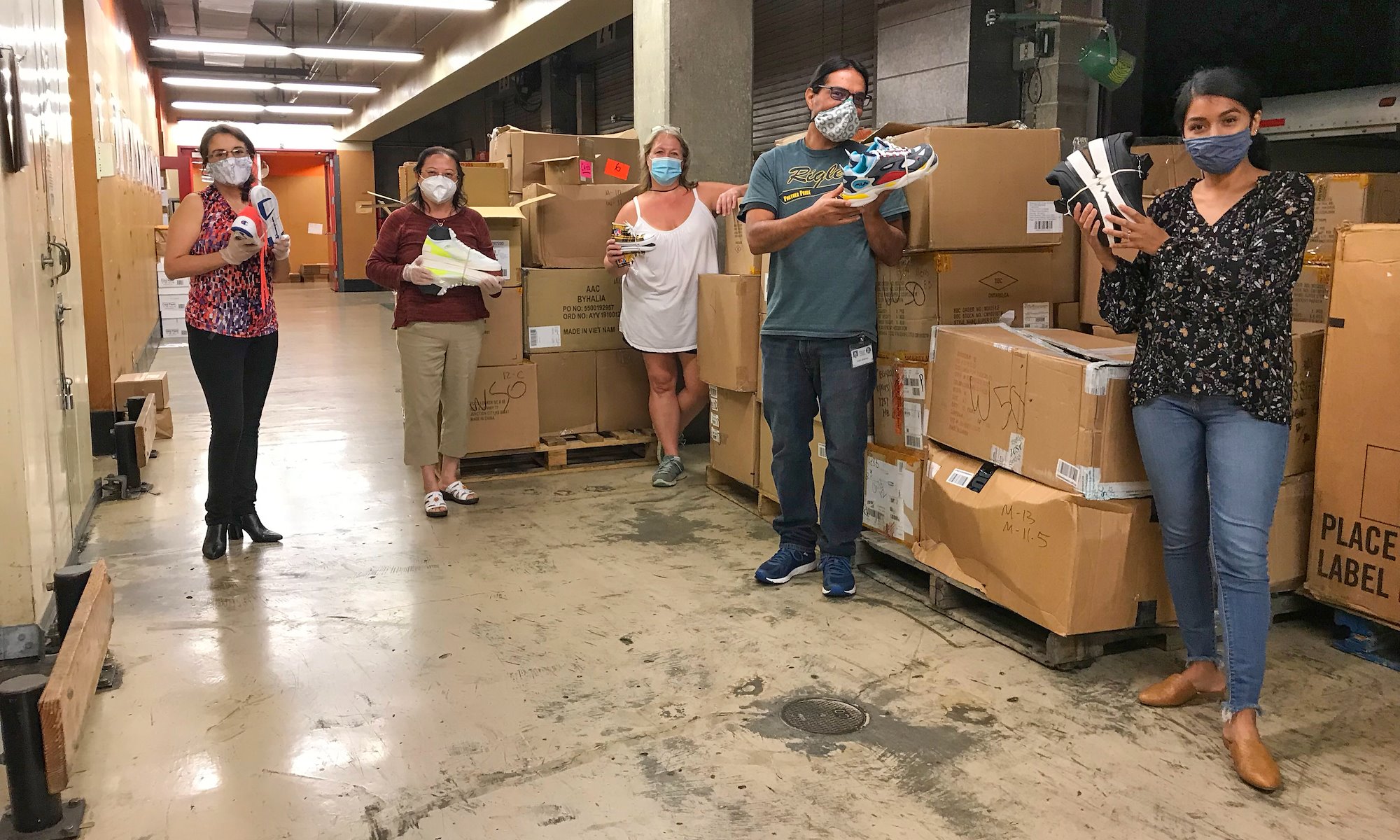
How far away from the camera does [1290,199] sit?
2080 mm

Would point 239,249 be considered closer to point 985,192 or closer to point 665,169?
point 665,169

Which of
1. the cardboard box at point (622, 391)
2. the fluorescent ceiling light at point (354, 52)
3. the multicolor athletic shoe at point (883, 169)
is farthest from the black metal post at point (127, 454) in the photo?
the fluorescent ceiling light at point (354, 52)

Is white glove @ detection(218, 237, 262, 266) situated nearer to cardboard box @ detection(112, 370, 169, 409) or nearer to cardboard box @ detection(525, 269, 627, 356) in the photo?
cardboard box @ detection(525, 269, 627, 356)

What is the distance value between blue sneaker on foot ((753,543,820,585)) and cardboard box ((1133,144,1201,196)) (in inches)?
68.7

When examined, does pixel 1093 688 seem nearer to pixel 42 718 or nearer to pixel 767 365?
pixel 767 365

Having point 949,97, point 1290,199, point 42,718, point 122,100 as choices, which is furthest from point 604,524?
point 122,100

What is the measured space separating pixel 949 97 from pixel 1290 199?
145 inches

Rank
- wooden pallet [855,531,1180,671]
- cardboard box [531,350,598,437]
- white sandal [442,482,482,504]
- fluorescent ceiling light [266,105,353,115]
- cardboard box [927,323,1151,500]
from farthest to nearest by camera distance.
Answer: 1. fluorescent ceiling light [266,105,353,115]
2. cardboard box [531,350,598,437]
3. white sandal [442,482,482,504]
4. wooden pallet [855,531,1180,671]
5. cardboard box [927,323,1151,500]

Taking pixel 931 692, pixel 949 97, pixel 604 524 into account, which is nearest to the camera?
pixel 931 692

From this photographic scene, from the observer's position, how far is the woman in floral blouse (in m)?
2.10

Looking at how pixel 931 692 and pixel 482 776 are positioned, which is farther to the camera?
pixel 931 692

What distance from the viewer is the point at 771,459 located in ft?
12.3

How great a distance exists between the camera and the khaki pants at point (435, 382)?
160 inches

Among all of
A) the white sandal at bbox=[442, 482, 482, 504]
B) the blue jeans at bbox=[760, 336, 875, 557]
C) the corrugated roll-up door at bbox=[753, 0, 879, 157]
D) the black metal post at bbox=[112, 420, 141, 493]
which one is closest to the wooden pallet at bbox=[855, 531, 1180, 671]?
the blue jeans at bbox=[760, 336, 875, 557]
